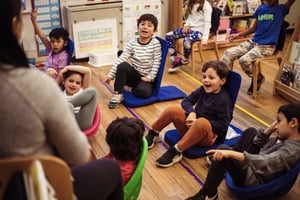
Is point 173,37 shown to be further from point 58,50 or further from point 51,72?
point 51,72

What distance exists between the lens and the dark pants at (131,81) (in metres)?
3.19

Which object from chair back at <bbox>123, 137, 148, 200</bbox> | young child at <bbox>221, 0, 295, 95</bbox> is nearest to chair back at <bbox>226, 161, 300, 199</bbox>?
chair back at <bbox>123, 137, 148, 200</bbox>

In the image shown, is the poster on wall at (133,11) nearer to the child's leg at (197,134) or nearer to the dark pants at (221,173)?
the child's leg at (197,134)

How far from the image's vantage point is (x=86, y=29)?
4.20 metres

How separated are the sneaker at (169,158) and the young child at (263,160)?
0.39 metres

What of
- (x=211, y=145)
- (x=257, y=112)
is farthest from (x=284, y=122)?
(x=257, y=112)

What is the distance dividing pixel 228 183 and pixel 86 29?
8.99 ft

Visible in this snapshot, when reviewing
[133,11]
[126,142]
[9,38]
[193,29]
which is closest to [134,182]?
[126,142]

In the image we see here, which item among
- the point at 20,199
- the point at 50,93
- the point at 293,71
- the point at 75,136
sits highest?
the point at 50,93

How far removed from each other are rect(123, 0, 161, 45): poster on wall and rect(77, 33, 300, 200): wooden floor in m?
0.61

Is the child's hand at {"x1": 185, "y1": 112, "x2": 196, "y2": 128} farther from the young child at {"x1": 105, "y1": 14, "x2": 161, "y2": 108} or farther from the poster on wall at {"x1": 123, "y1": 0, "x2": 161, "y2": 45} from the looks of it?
the poster on wall at {"x1": 123, "y1": 0, "x2": 161, "y2": 45}

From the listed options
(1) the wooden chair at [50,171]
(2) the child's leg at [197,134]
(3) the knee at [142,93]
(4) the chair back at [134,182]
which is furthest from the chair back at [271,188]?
(3) the knee at [142,93]

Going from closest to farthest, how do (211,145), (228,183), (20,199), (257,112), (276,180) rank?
(20,199), (276,180), (228,183), (211,145), (257,112)

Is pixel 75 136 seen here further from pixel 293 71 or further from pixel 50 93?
pixel 293 71
